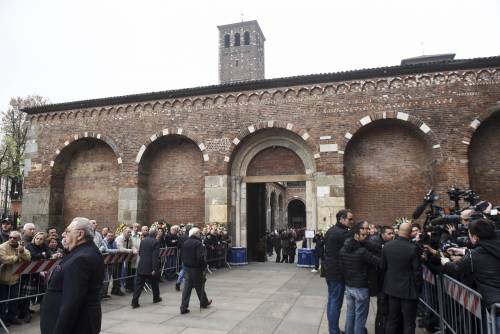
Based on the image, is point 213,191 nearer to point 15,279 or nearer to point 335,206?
point 335,206

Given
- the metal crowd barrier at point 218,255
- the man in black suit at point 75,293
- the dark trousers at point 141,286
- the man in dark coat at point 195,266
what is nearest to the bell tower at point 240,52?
the metal crowd barrier at point 218,255

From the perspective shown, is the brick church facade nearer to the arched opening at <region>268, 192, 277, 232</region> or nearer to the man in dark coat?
the man in dark coat

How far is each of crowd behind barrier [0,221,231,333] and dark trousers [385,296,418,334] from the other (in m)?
5.21

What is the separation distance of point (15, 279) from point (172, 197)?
9813mm

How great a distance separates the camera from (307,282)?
10836 mm

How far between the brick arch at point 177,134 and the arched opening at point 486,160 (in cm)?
1007

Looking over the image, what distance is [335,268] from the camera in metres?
5.70

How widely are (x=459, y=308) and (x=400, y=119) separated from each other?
32.8 ft

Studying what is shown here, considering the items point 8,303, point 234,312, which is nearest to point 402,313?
point 234,312

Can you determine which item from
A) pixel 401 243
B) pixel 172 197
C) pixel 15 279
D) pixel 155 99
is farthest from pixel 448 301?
pixel 155 99

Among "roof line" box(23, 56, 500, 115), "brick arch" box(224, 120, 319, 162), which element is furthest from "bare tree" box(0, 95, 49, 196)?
"brick arch" box(224, 120, 319, 162)

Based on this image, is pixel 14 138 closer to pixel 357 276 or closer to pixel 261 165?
pixel 261 165

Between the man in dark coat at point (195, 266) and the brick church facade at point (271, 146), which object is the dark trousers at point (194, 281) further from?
the brick church facade at point (271, 146)

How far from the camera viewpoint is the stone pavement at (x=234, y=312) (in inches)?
249
